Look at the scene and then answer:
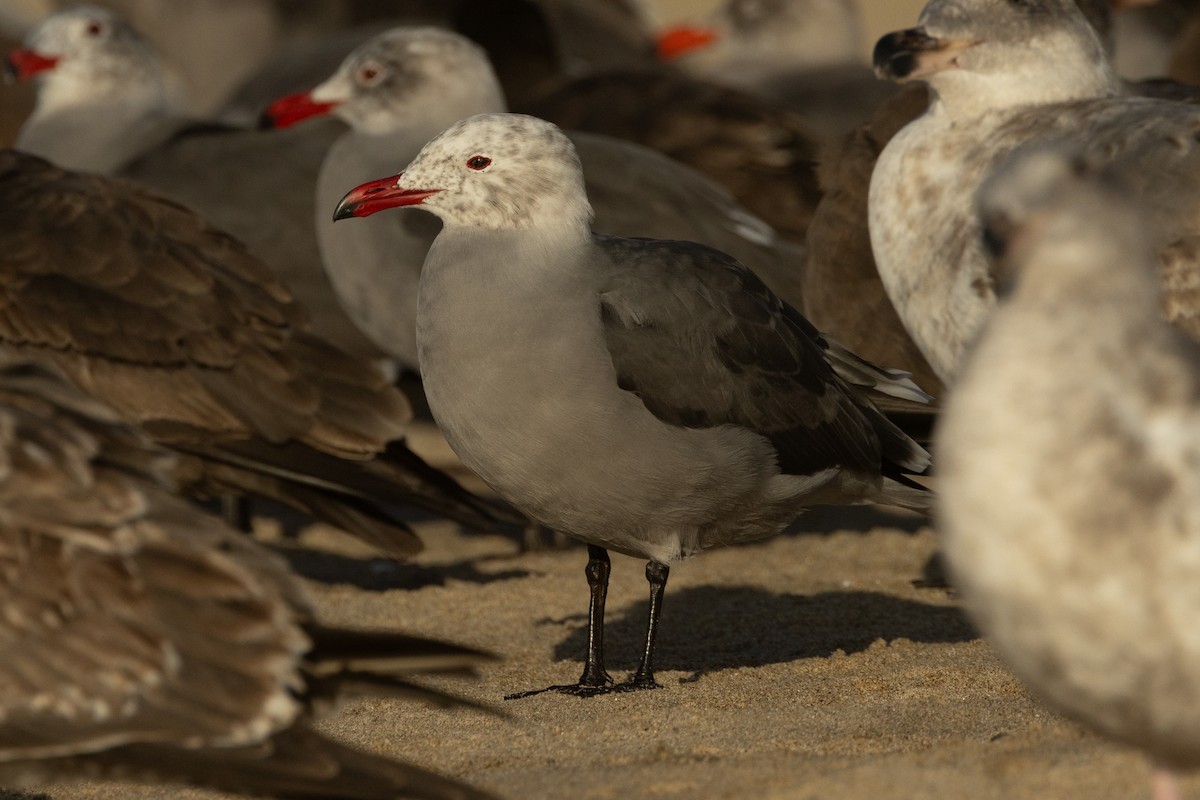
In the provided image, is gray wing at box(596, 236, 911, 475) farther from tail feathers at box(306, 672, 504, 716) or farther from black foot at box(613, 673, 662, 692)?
tail feathers at box(306, 672, 504, 716)

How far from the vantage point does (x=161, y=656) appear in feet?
12.9

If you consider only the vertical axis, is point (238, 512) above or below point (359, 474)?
below

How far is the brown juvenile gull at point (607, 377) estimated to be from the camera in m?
5.46

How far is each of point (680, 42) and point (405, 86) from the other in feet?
26.1

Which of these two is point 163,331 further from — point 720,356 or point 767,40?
point 767,40

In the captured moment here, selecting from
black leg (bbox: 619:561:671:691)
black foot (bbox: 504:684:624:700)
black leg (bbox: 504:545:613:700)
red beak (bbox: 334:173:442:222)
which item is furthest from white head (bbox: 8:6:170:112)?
black foot (bbox: 504:684:624:700)

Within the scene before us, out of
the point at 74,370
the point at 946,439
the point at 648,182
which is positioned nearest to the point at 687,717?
the point at 946,439

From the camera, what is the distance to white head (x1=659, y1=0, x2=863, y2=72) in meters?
17.5

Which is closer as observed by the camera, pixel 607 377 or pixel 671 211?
pixel 607 377

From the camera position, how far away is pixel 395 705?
18.3 ft

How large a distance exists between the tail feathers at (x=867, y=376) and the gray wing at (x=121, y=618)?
9.02ft

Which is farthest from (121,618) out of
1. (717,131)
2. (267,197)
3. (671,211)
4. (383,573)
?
(717,131)

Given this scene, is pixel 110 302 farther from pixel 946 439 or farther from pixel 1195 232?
pixel 946 439

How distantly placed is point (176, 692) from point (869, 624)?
10.5 ft
